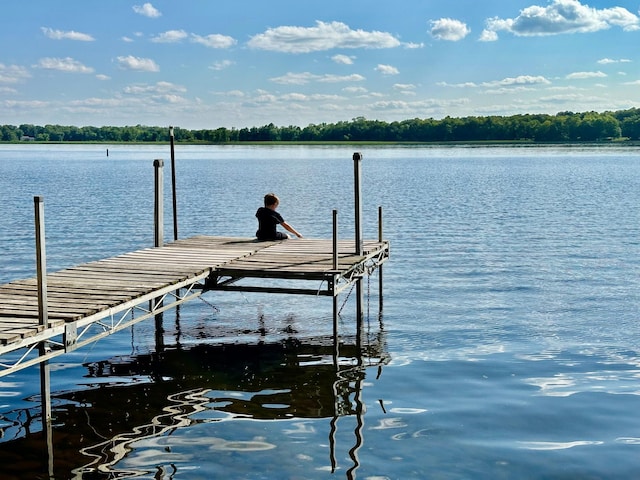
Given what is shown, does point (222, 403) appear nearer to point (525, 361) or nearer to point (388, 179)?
point (525, 361)

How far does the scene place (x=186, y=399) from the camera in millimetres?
12625

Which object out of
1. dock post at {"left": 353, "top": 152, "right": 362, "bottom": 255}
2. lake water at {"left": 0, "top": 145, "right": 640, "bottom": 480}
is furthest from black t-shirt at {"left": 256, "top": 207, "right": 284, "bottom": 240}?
dock post at {"left": 353, "top": 152, "right": 362, "bottom": 255}

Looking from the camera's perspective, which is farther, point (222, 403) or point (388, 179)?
point (388, 179)

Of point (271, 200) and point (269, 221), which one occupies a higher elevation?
point (271, 200)

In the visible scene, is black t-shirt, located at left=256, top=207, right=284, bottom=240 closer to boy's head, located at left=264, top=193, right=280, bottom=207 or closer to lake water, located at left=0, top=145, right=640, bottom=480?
boy's head, located at left=264, top=193, right=280, bottom=207

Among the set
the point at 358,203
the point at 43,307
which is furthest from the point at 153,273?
the point at 358,203

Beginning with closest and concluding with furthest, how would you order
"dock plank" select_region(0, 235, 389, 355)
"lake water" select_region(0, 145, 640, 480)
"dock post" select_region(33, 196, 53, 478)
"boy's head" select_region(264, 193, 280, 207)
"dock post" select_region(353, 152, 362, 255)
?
"dock post" select_region(33, 196, 53, 478) → "lake water" select_region(0, 145, 640, 480) → "dock plank" select_region(0, 235, 389, 355) → "dock post" select_region(353, 152, 362, 255) → "boy's head" select_region(264, 193, 280, 207)

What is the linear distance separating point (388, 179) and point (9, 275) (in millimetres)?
54944

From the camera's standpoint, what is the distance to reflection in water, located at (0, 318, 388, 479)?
10344mm

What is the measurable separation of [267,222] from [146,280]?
536 centimetres

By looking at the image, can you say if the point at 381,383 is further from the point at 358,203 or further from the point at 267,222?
the point at 267,222

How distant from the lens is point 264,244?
17.8 metres

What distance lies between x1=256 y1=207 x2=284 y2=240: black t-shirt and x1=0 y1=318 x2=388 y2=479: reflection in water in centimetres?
302

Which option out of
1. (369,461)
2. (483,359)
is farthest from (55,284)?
(483,359)
